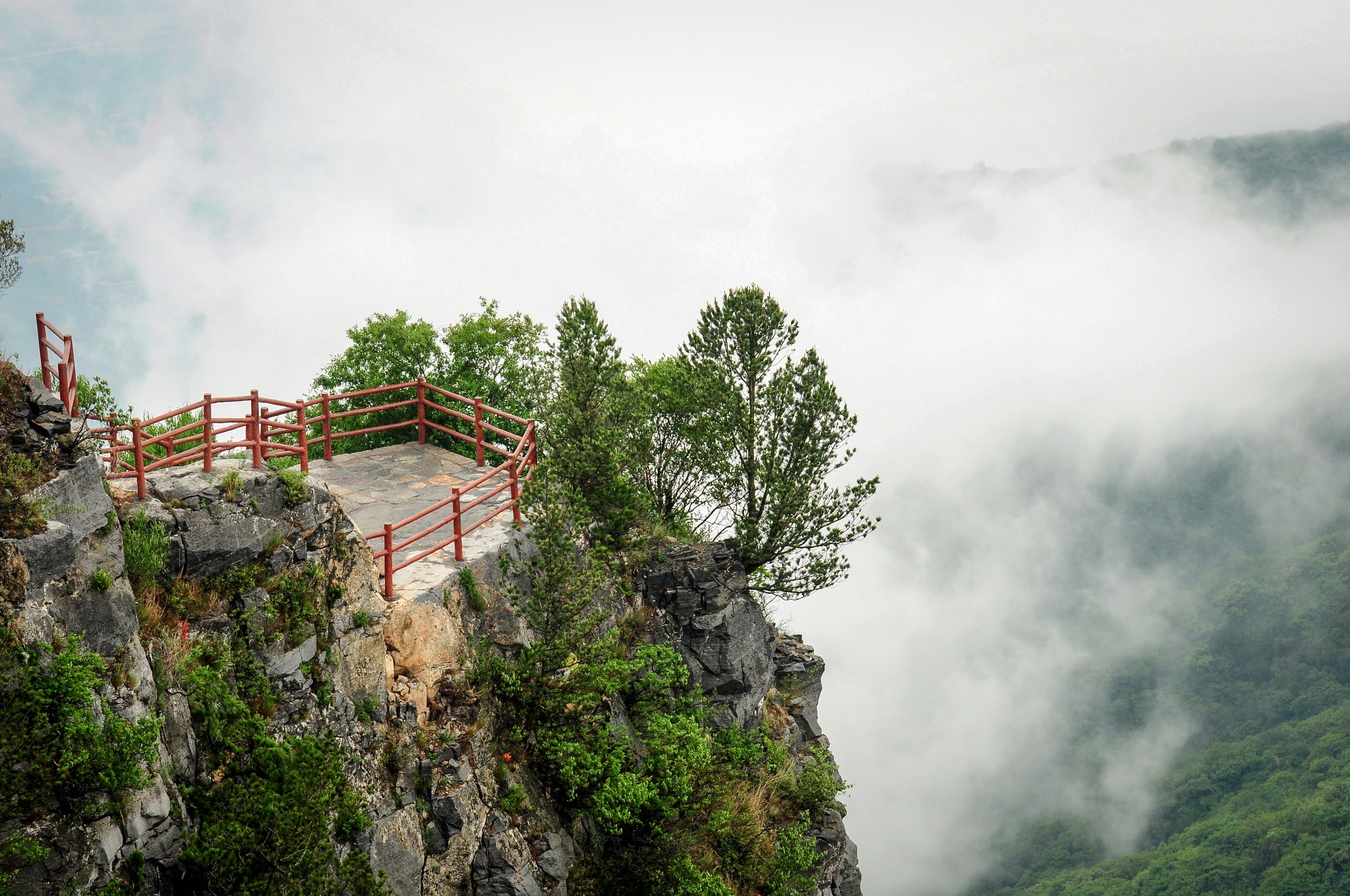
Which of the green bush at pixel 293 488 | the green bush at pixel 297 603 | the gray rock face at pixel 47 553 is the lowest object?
the gray rock face at pixel 47 553

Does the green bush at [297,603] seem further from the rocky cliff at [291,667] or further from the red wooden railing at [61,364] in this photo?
the red wooden railing at [61,364]

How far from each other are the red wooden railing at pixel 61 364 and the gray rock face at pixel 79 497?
128cm

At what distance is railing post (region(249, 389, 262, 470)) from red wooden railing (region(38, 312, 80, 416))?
206 centimetres

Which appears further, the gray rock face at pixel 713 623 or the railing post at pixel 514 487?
the gray rock face at pixel 713 623

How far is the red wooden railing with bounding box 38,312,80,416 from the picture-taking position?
11.1 meters

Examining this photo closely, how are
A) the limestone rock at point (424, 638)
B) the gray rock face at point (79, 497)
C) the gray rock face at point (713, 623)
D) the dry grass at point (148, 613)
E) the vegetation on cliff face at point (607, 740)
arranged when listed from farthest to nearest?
the gray rock face at point (713, 623) → the vegetation on cliff face at point (607, 740) → the limestone rock at point (424, 638) → the dry grass at point (148, 613) → the gray rock face at point (79, 497)

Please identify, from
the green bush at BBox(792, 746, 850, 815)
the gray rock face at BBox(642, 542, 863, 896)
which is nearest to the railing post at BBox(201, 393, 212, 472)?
the gray rock face at BBox(642, 542, 863, 896)

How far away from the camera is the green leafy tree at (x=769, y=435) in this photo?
20.8 meters

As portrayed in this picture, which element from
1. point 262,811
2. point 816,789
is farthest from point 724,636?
point 262,811

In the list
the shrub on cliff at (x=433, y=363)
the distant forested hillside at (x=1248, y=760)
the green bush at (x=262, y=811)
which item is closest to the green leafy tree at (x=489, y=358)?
the shrub on cliff at (x=433, y=363)

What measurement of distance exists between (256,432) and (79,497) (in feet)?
12.1

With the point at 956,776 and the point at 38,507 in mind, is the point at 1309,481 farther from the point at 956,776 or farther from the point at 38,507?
the point at 38,507

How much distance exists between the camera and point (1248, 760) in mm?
124875

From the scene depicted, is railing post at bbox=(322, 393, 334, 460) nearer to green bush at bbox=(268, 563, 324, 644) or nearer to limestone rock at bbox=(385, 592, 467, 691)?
limestone rock at bbox=(385, 592, 467, 691)
